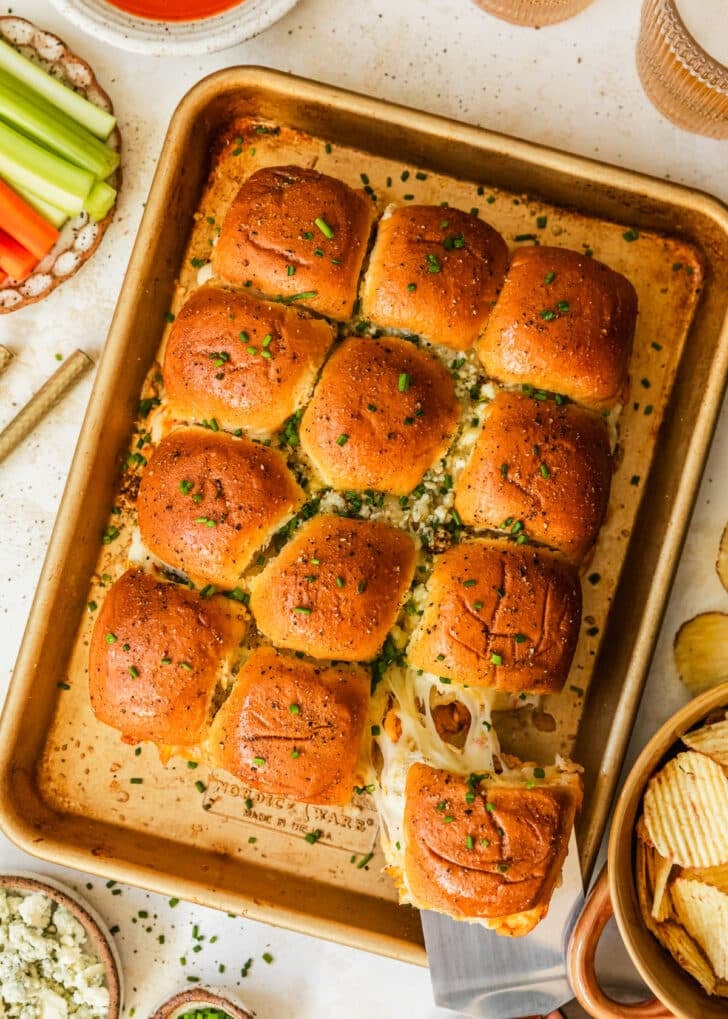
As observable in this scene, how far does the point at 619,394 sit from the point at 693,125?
894mm

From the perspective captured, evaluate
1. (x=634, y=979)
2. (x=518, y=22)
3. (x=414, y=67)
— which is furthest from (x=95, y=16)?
(x=634, y=979)

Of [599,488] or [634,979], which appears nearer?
[599,488]

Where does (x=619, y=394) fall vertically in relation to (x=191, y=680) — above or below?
above

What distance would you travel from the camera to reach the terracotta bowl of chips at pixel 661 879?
235 cm


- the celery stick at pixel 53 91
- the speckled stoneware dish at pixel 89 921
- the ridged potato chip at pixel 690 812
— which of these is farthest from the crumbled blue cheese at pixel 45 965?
the celery stick at pixel 53 91

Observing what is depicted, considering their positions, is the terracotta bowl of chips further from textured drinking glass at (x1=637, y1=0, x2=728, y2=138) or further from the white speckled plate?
the white speckled plate

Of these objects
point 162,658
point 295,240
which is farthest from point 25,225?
point 162,658

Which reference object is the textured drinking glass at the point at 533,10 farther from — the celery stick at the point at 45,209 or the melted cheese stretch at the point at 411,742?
the melted cheese stretch at the point at 411,742

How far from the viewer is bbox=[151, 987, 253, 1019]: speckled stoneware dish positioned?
8.91 feet

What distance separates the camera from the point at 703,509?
2754 millimetres

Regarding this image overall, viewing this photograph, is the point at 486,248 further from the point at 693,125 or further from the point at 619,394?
the point at 693,125

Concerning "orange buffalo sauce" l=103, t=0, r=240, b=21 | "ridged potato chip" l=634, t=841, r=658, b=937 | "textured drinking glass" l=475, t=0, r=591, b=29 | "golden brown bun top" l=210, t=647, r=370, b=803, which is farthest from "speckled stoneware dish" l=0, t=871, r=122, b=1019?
"textured drinking glass" l=475, t=0, r=591, b=29

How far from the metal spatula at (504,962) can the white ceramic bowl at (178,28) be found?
226 centimetres

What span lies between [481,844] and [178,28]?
224 centimetres
